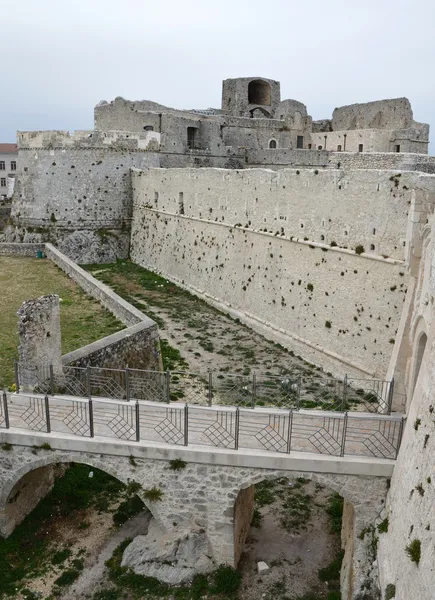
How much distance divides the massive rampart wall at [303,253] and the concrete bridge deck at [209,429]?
436 cm

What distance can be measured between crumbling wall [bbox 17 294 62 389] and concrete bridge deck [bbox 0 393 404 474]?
0.45m

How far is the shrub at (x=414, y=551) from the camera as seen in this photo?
5434 millimetres

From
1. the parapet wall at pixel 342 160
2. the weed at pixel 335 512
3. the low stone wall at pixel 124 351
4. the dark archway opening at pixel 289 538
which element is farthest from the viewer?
the parapet wall at pixel 342 160

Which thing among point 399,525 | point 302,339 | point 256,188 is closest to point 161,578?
point 399,525

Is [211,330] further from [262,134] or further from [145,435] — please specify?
[262,134]

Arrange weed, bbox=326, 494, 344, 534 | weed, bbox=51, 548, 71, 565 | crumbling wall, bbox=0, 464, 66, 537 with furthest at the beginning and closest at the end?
weed, bbox=326, 494, 344, 534, crumbling wall, bbox=0, 464, 66, 537, weed, bbox=51, 548, 71, 565

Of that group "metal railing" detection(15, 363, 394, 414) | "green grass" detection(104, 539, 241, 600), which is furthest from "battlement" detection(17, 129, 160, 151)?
"green grass" detection(104, 539, 241, 600)

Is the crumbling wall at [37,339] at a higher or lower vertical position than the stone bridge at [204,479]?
higher

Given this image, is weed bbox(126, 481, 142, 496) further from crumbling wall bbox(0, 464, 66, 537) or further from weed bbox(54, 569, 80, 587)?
crumbling wall bbox(0, 464, 66, 537)

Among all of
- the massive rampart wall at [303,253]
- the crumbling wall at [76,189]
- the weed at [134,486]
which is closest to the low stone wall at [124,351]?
the weed at [134,486]

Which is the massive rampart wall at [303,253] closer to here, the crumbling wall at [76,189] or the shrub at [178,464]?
the crumbling wall at [76,189]

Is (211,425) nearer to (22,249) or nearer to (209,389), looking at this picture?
(209,389)

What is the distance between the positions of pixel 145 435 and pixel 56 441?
4.21ft

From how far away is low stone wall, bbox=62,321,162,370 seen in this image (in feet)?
33.3
